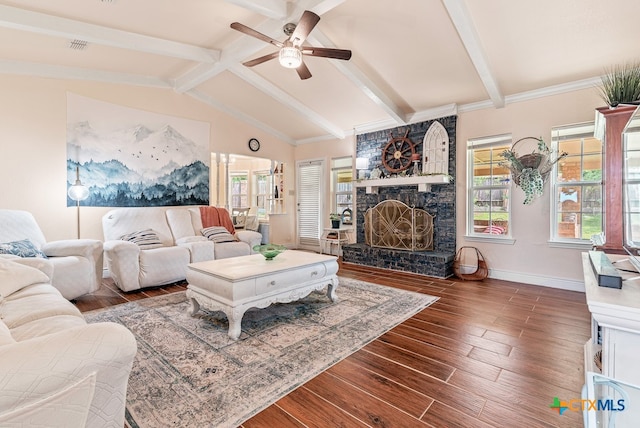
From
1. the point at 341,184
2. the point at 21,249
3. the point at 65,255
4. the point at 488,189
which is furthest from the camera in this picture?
the point at 341,184

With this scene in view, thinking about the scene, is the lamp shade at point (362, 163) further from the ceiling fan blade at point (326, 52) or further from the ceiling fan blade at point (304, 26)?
the ceiling fan blade at point (304, 26)

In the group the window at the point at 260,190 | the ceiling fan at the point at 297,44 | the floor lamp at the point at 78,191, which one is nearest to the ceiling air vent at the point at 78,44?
the floor lamp at the point at 78,191

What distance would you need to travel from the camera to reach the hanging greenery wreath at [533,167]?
3.91 meters

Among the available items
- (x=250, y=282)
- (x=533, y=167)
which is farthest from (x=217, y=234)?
(x=533, y=167)

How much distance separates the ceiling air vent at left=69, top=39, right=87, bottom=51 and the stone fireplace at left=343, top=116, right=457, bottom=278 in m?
4.42

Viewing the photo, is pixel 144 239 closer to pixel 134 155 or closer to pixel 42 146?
pixel 134 155

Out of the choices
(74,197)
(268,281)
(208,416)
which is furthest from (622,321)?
(74,197)

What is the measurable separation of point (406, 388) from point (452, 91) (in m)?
4.11

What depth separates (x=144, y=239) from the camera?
4.17m

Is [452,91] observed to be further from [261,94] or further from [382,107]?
[261,94]

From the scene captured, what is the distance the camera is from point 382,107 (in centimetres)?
483

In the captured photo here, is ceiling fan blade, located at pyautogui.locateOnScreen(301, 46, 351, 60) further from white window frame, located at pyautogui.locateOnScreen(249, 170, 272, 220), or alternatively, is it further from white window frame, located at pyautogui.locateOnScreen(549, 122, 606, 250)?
white window frame, located at pyautogui.locateOnScreen(249, 170, 272, 220)

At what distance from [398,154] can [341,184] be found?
5.17 ft

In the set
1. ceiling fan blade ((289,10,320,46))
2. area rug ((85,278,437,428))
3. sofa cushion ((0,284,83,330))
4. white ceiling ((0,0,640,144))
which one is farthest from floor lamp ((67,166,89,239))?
ceiling fan blade ((289,10,320,46))
